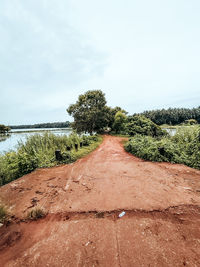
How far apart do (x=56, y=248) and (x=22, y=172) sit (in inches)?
177

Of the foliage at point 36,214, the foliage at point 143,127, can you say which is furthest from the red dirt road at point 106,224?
the foliage at point 143,127

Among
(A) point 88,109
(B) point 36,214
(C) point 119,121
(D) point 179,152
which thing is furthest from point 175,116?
(B) point 36,214

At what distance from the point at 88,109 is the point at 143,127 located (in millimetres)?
8966

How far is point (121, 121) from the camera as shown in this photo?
16.6 meters

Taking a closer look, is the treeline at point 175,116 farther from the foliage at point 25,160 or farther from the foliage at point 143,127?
the foliage at point 25,160

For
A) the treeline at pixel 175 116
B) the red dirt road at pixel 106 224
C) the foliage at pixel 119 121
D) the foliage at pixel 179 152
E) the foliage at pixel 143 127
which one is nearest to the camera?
the red dirt road at pixel 106 224

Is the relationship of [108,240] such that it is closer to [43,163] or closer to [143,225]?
[143,225]

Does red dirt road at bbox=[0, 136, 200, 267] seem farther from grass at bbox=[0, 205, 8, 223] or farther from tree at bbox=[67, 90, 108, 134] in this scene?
tree at bbox=[67, 90, 108, 134]

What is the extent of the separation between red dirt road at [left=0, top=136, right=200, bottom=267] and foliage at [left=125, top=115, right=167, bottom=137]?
25.1 feet

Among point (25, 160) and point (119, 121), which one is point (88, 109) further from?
point (25, 160)

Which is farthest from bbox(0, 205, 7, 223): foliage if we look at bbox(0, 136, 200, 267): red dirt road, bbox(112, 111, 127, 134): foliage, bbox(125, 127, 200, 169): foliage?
bbox(112, 111, 127, 134): foliage

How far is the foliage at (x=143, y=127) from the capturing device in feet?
35.8

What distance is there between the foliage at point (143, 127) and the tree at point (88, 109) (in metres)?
6.10

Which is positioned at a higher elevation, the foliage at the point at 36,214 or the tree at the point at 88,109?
the tree at the point at 88,109
